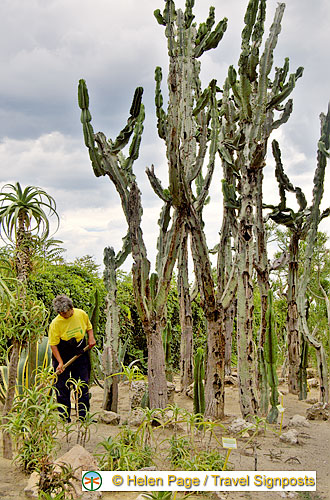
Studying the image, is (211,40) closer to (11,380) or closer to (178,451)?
(11,380)

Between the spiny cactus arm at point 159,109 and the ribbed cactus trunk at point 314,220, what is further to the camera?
the ribbed cactus trunk at point 314,220

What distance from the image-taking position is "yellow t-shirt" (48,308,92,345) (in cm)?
468

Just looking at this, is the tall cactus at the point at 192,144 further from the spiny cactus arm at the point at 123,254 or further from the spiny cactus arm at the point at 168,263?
the spiny cactus arm at the point at 123,254

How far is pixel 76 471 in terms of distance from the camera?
2973mm

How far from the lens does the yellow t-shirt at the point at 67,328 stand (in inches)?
184

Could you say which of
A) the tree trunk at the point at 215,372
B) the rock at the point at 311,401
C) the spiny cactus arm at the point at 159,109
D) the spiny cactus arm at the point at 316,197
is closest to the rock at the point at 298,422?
the tree trunk at the point at 215,372

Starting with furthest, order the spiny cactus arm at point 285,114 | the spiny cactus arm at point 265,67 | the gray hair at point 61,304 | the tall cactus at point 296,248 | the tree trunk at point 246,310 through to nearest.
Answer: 1. the spiny cactus arm at point 285,114
2. the tall cactus at point 296,248
3. the spiny cactus arm at point 265,67
4. the tree trunk at point 246,310
5. the gray hair at point 61,304

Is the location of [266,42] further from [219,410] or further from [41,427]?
[41,427]

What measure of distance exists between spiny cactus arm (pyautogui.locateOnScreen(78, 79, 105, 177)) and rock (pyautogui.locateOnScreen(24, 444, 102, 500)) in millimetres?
3247

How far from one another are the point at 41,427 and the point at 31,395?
0.23m

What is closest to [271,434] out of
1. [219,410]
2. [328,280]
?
[219,410]

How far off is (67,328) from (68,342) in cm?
18

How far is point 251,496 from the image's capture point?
315 centimetres

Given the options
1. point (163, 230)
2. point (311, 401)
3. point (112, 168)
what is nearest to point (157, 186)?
point (163, 230)
